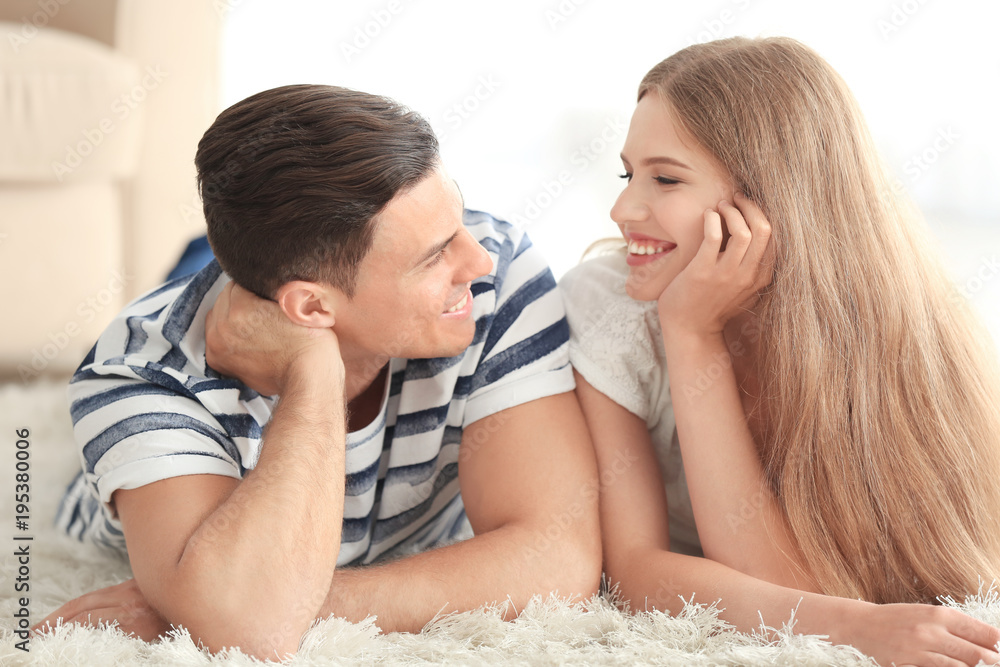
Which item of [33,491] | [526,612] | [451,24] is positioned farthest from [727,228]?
[451,24]

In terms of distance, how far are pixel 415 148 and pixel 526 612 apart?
533 mm

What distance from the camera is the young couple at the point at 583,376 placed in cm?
91

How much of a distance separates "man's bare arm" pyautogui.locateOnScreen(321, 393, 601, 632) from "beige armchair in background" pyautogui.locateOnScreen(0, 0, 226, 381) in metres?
1.38

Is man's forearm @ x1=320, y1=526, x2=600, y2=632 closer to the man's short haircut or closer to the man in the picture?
the man

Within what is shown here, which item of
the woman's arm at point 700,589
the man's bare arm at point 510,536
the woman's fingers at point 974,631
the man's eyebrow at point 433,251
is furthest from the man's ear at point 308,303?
the woman's fingers at point 974,631

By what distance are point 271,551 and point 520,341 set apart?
1.30 ft

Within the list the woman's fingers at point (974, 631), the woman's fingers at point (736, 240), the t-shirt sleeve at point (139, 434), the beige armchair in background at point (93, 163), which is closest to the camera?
the woman's fingers at point (974, 631)

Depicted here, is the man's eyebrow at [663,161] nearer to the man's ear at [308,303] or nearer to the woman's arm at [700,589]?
the woman's arm at [700,589]

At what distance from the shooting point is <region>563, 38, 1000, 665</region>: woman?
95cm

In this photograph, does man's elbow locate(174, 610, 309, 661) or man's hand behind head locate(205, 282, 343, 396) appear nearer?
man's elbow locate(174, 610, 309, 661)

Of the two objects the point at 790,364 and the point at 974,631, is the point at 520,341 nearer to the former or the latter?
the point at 790,364

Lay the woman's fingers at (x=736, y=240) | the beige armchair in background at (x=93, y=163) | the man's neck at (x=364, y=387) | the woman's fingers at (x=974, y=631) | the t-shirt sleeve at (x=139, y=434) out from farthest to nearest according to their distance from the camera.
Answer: the beige armchair in background at (x=93, y=163), the man's neck at (x=364, y=387), the woman's fingers at (x=736, y=240), the t-shirt sleeve at (x=139, y=434), the woman's fingers at (x=974, y=631)

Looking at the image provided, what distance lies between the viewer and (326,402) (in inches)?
36.6

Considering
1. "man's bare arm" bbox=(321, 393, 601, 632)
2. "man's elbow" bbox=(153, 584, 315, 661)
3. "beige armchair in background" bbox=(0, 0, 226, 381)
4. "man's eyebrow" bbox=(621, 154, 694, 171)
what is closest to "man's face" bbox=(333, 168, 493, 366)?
"man's bare arm" bbox=(321, 393, 601, 632)
